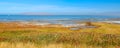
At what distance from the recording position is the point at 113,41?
16.6 m

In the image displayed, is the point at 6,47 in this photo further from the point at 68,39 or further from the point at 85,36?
the point at 85,36

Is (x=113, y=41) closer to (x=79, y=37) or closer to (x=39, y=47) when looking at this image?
(x=79, y=37)

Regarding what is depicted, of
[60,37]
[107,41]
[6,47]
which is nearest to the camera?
[6,47]

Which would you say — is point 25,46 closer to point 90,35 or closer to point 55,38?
point 55,38

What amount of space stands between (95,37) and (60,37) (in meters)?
2.40

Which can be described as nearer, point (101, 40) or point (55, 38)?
point (101, 40)

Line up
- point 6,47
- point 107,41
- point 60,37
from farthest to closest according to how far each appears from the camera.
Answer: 1. point 60,37
2. point 107,41
3. point 6,47

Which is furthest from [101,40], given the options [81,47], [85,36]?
[81,47]

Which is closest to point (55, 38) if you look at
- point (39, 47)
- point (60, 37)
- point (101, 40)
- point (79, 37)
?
point (60, 37)

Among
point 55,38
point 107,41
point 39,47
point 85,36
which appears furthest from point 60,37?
point 39,47

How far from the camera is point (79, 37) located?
58.9ft

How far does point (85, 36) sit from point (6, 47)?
8.12 m

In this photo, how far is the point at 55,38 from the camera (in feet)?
57.9

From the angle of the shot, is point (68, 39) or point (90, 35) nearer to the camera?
point (68, 39)
